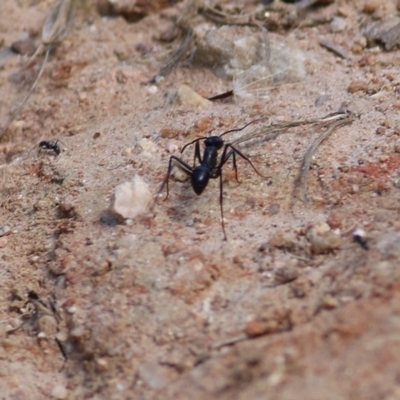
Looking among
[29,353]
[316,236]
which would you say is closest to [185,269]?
[316,236]

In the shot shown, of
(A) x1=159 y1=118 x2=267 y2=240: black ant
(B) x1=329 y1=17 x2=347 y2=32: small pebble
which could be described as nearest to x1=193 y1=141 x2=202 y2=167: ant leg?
(A) x1=159 y1=118 x2=267 y2=240: black ant

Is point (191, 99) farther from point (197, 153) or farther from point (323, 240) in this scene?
point (323, 240)

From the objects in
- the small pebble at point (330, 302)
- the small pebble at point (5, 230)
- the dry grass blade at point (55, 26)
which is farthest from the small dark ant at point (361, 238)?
the dry grass blade at point (55, 26)

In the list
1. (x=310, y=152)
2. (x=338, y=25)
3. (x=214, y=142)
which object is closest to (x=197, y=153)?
(x=214, y=142)

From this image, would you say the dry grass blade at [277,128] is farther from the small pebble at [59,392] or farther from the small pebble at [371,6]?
the small pebble at [59,392]

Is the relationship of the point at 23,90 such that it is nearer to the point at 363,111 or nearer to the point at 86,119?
the point at 86,119
